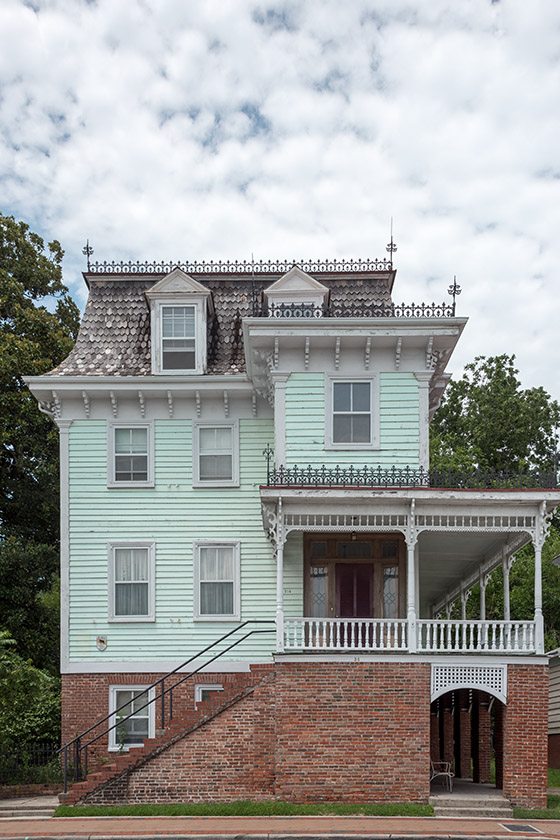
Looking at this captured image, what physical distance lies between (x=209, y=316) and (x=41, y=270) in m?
10.7

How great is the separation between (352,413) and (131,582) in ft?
21.3

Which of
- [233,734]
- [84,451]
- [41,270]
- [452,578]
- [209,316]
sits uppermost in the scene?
[41,270]

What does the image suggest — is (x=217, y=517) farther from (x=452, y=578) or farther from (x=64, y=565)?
(x=452, y=578)

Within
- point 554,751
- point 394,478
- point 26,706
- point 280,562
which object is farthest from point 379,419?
point 554,751

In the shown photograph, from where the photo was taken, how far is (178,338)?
2433 centimetres

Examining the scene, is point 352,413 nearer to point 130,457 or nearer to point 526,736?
point 130,457

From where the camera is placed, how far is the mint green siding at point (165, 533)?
75.3 feet

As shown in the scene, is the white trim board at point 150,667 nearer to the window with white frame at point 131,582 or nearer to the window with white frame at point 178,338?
the window with white frame at point 131,582

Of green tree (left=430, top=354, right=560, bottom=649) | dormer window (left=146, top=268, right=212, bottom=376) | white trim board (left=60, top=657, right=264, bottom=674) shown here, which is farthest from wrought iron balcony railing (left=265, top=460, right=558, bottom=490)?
green tree (left=430, top=354, right=560, bottom=649)

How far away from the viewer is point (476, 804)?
18328 millimetres

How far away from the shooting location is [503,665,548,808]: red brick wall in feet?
60.7

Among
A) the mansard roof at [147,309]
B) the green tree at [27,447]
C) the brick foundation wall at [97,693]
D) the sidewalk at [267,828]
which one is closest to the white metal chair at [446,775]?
the sidewalk at [267,828]

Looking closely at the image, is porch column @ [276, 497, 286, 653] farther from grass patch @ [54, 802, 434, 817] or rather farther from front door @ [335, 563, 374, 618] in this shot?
grass patch @ [54, 802, 434, 817]

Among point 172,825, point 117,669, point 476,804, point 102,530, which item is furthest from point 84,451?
point 476,804
